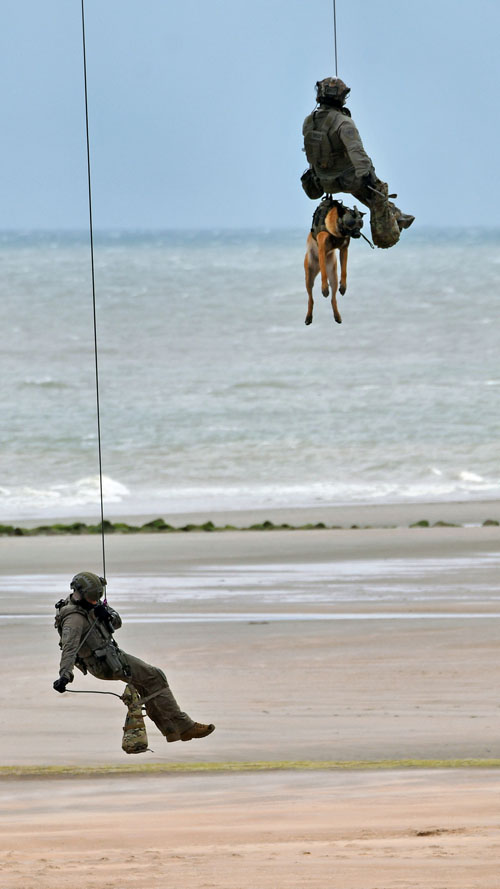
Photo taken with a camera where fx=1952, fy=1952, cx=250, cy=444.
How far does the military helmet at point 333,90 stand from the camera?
1299 centimetres

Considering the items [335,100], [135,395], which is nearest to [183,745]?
[335,100]

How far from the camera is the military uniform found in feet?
44.4

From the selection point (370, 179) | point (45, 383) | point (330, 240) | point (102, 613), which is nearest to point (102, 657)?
point (102, 613)

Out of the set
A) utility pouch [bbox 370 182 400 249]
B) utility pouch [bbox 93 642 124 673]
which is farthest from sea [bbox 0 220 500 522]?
utility pouch [bbox 370 182 400 249]

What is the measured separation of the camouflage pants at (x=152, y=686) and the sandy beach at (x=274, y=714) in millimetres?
3632

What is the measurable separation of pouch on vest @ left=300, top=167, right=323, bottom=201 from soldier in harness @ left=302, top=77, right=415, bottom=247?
26mm

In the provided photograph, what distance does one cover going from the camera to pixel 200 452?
67.0 meters

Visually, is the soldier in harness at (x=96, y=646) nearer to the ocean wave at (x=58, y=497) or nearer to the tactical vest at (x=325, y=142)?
the tactical vest at (x=325, y=142)

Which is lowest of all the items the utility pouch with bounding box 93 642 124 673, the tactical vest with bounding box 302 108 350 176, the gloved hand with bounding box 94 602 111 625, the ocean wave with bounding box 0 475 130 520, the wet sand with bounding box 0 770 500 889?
the wet sand with bounding box 0 770 500 889

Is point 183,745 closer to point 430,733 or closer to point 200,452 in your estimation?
point 430,733

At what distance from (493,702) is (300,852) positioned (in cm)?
869

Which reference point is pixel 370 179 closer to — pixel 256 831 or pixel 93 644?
pixel 93 644

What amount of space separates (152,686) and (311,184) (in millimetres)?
3815

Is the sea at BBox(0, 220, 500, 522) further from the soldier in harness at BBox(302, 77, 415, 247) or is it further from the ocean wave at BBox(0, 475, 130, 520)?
the soldier in harness at BBox(302, 77, 415, 247)
